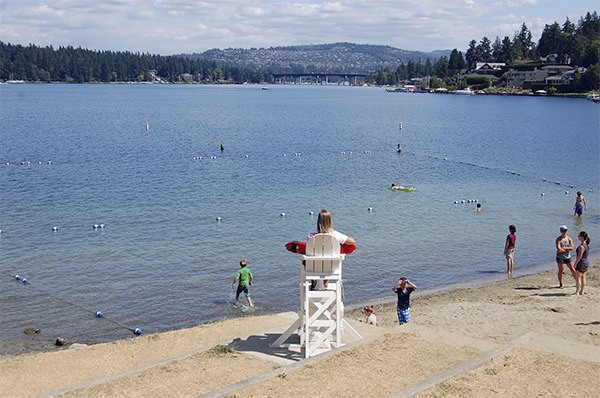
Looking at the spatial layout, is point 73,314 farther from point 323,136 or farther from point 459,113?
point 459,113

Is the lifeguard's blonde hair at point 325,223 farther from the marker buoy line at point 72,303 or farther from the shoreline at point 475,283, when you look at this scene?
the shoreline at point 475,283

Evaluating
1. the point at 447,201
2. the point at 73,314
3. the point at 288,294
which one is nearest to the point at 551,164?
the point at 447,201

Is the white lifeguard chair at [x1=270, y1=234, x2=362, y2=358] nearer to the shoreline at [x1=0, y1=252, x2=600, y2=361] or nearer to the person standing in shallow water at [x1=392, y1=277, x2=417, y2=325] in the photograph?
the person standing in shallow water at [x1=392, y1=277, x2=417, y2=325]

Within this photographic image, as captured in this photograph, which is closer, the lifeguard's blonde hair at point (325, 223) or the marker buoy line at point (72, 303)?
the lifeguard's blonde hair at point (325, 223)

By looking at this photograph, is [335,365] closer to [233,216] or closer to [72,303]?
→ [72,303]

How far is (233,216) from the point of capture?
3666 centimetres

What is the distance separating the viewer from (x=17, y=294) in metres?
23.1

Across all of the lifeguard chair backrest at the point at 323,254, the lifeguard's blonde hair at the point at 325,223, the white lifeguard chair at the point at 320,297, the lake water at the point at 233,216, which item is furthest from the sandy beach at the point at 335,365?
the lake water at the point at 233,216

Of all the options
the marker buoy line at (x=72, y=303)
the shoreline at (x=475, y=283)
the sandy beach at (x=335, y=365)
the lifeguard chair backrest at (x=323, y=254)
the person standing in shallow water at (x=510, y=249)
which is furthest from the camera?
the person standing in shallow water at (x=510, y=249)

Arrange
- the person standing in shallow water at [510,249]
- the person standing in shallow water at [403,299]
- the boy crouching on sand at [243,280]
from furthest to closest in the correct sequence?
the person standing in shallow water at [510,249]
the boy crouching on sand at [243,280]
the person standing in shallow water at [403,299]

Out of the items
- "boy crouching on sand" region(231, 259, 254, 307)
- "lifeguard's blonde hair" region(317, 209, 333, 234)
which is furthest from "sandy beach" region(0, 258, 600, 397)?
"boy crouching on sand" region(231, 259, 254, 307)

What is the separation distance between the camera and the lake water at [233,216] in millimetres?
23188

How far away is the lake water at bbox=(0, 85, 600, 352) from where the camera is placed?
2319 cm

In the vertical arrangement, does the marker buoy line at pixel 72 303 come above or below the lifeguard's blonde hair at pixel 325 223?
below
